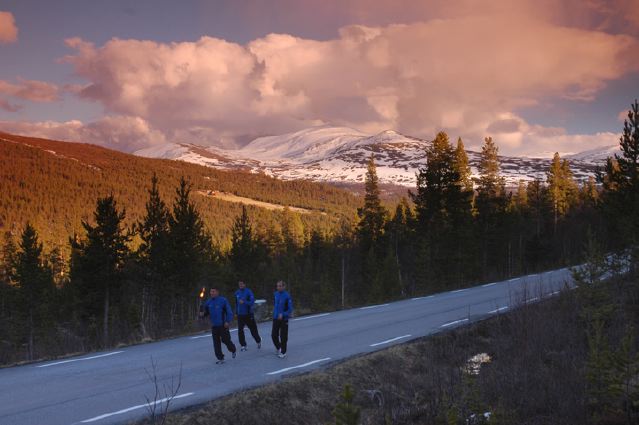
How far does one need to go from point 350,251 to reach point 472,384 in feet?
212

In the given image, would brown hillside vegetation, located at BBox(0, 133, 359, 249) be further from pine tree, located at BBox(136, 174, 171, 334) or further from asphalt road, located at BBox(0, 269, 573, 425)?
asphalt road, located at BBox(0, 269, 573, 425)

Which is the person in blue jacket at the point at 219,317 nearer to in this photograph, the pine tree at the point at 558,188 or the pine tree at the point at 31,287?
the pine tree at the point at 31,287

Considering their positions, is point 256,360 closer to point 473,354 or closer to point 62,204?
point 473,354

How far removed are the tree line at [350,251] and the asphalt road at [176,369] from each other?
3263 millimetres

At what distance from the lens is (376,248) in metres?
52.1

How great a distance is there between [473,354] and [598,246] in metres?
4.86

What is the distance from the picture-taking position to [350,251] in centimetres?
7038

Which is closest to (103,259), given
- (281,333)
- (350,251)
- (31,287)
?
(31,287)

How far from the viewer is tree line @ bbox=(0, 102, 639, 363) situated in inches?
1299

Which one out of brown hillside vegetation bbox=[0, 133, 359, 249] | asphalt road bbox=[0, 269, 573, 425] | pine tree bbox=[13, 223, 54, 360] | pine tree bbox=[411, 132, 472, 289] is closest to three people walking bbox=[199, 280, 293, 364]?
asphalt road bbox=[0, 269, 573, 425]

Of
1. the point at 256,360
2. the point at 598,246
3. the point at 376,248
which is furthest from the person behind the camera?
the point at 376,248

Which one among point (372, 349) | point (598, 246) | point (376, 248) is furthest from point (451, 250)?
point (372, 349)

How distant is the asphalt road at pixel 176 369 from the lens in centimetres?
759

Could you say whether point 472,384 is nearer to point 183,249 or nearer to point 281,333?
point 281,333
